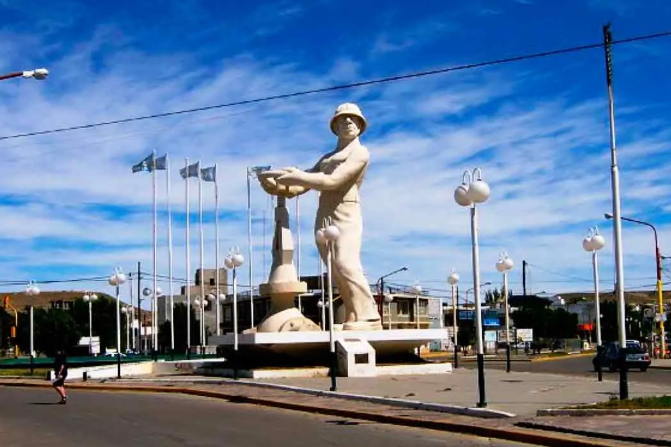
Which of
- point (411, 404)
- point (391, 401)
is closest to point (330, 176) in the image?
point (391, 401)

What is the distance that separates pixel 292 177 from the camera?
31688mm

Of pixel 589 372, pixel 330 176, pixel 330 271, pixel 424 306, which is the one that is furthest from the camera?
pixel 424 306

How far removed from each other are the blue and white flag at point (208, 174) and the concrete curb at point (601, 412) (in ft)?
122

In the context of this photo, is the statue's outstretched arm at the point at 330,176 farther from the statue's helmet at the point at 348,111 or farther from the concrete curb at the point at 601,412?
the concrete curb at the point at 601,412

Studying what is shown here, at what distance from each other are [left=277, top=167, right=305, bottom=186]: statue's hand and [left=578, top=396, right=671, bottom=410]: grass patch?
16624mm

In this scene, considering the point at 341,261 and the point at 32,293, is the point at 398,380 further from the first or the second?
the point at 32,293

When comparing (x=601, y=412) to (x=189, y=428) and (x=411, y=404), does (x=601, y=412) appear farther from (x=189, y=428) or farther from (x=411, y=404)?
(x=189, y=428)

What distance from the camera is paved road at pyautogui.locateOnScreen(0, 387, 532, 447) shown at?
14.1 meters

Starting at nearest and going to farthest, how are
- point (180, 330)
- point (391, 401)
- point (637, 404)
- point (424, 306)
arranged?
point (637, 404) → point (391, 401) → point (180, 330) → point (424, 306)

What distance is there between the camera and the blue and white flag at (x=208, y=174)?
5162cm

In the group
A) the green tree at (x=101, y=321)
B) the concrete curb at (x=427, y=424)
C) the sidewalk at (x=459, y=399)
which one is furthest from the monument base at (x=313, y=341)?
the green tree at (x=101, y=321)

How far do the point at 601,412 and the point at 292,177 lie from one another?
17.7m

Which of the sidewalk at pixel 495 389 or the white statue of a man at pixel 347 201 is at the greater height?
the white statue of a man at pixel 347 201

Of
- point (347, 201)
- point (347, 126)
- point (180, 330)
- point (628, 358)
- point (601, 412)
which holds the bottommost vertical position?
point (628, 358)
